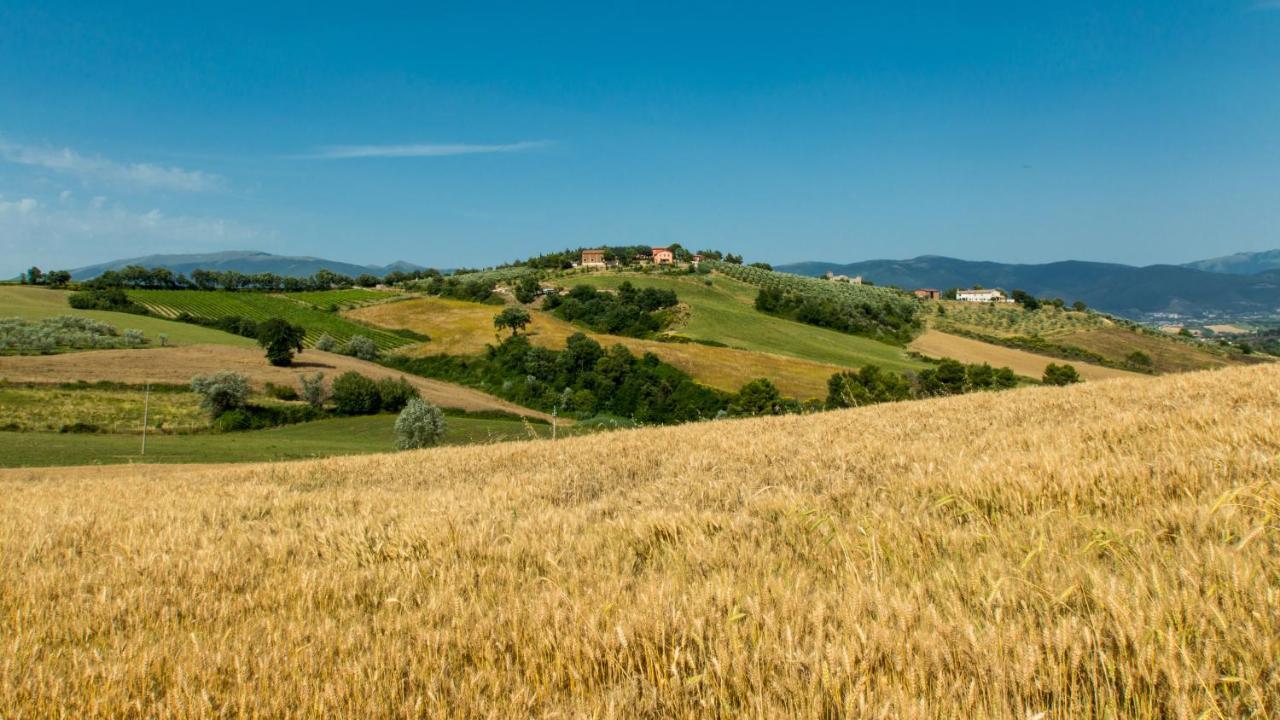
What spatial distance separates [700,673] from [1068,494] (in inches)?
124

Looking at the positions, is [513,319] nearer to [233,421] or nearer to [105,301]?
[233,421]

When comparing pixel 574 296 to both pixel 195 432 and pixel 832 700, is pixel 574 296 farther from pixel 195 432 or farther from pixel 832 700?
pixel 832 700

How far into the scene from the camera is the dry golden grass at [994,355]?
3346 inches

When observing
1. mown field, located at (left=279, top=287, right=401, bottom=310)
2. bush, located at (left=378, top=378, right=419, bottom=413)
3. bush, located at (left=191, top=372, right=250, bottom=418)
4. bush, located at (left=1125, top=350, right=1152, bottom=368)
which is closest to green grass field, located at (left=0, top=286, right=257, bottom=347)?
mown field, located at (left=279, top=287, right=401, bottom=310)

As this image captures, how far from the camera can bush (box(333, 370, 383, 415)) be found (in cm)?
6325

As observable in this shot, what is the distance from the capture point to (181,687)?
8.82 feet

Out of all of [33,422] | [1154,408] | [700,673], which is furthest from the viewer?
[33,422]

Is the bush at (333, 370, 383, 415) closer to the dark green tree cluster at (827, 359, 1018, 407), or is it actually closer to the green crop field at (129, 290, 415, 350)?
the green crop field at (129, 290, 415, 350)

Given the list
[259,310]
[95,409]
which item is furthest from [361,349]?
[259,310]

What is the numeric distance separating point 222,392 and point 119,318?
60087mm

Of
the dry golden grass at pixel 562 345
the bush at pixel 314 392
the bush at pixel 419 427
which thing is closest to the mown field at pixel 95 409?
the bush at pixel 314 392

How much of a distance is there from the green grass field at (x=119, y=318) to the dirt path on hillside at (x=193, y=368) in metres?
8.63

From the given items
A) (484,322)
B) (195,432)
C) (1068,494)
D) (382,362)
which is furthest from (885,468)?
(484,322)

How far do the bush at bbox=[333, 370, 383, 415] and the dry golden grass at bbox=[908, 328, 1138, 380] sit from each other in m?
75.2
